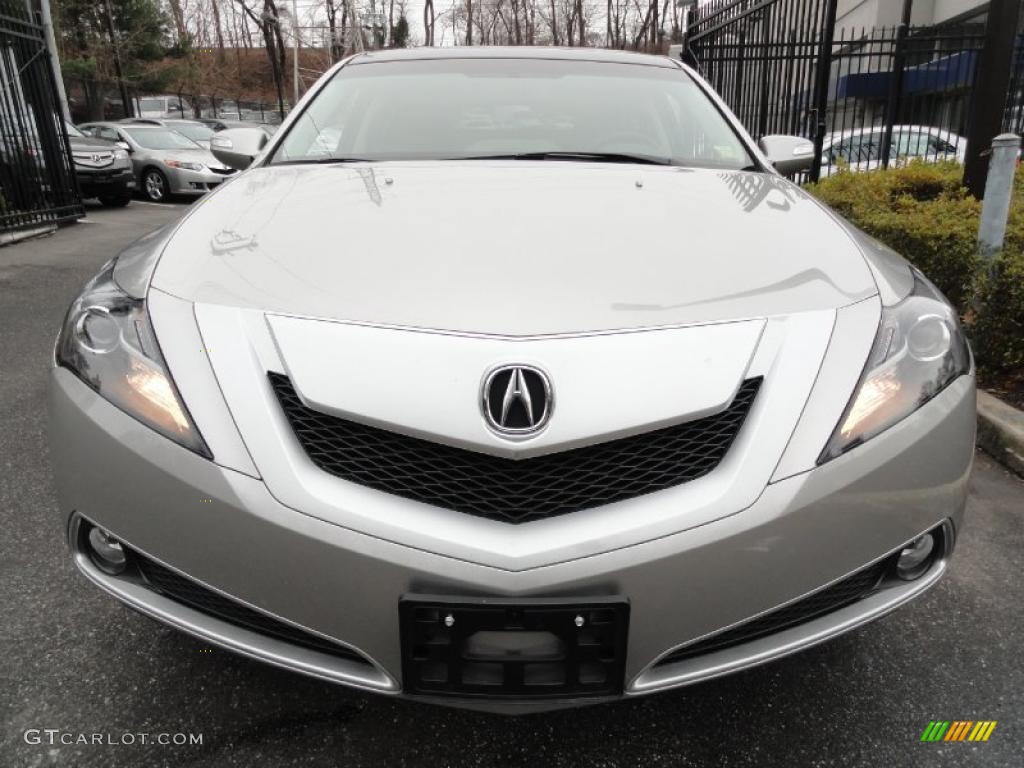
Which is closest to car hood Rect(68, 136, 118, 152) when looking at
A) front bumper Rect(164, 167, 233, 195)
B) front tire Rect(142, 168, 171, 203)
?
front tire Rect(142, 168, 171, 203)

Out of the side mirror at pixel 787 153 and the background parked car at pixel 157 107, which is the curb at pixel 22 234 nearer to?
the side mirror at pixel 787 153

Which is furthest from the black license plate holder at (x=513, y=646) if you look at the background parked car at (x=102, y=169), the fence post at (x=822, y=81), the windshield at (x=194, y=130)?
the windshield at (x=194, y=130)

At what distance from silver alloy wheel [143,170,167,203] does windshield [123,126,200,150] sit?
444 mm

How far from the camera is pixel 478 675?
4.15 feet

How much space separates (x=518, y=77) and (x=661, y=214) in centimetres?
119

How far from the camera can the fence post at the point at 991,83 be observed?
4160 millimetres

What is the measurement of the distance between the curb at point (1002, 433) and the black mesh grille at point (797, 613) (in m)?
1.83

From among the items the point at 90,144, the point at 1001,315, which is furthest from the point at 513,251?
the point at 90,144

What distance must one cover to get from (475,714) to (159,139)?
13232mm

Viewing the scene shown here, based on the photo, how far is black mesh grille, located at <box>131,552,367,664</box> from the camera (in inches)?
52.6

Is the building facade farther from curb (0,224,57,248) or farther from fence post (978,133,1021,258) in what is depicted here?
fence post (978,133,1021,258)

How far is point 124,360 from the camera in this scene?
1.42 meters

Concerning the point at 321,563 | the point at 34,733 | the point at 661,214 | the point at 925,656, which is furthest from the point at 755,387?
the point at 34,733

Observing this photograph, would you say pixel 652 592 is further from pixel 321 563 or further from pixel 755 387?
pixel 321 563
